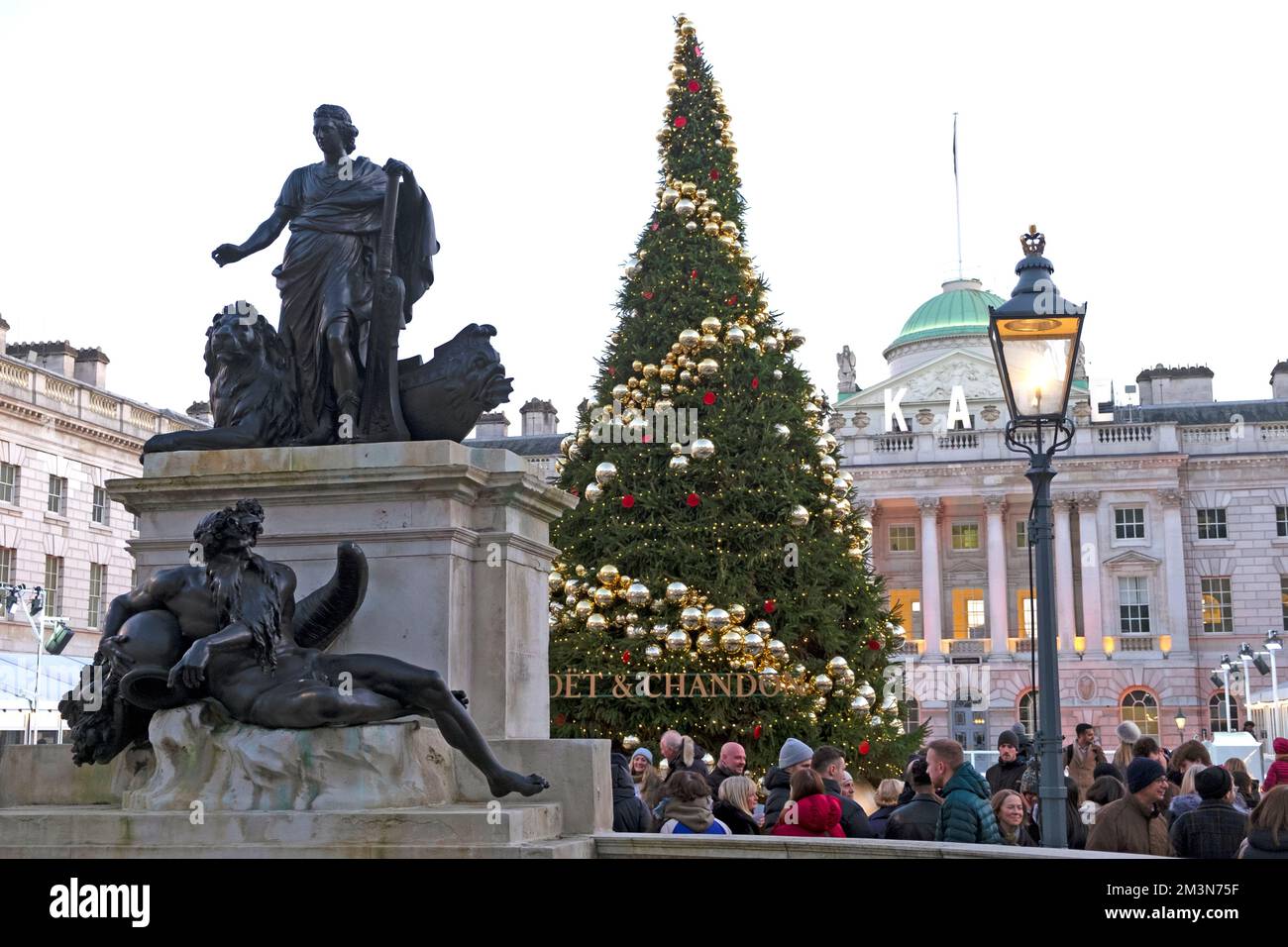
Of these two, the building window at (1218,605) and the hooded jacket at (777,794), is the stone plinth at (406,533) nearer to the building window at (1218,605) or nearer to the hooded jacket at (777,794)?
the hooded jacket at (777,794)

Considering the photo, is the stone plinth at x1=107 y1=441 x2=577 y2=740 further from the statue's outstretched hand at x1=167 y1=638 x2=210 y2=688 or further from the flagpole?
the flagpole

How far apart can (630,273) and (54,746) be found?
11.4 metres

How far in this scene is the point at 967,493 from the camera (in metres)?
72.3

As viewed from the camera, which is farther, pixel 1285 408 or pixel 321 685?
pixel 1285 408

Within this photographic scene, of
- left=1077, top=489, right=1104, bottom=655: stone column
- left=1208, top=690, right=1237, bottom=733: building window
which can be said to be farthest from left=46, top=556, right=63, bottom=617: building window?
left=1208, top=690, right=1237, bottom=733: building window

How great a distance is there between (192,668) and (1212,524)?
6966cm

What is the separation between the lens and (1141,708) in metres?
67.7

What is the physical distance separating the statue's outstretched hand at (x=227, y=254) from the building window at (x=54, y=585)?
130 feet

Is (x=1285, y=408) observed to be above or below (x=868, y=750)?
above

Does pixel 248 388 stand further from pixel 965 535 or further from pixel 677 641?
pixel 965 535

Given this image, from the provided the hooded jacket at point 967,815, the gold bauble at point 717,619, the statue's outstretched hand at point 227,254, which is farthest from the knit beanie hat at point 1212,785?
the gold bauble at point 717,619

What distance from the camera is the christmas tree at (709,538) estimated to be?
50.0 feet
